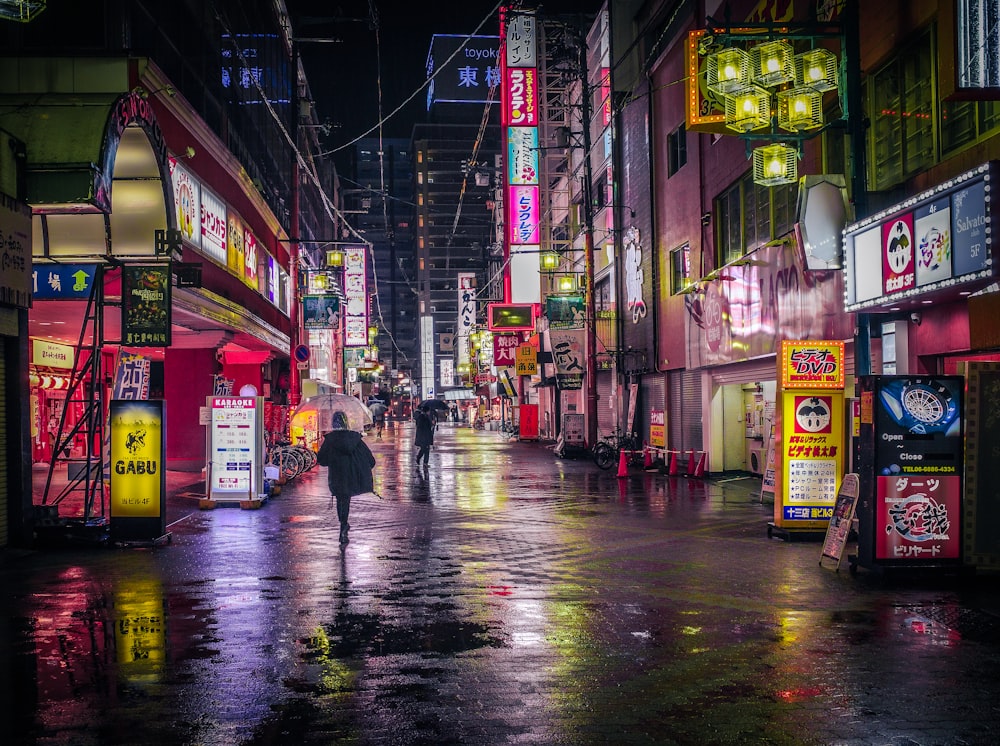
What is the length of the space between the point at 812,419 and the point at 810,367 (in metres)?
0.78

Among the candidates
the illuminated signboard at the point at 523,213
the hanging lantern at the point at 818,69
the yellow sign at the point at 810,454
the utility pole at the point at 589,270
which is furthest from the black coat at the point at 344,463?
the illuminated signboard at the point at 523,213

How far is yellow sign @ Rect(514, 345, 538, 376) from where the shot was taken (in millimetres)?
45125

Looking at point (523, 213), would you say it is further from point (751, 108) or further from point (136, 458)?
point (136, 458)

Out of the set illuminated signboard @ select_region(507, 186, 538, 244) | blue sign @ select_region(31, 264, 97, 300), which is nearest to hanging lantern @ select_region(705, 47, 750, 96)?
blue sign @ select_region(31, 264, 97, 300)

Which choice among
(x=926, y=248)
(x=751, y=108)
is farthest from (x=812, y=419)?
(x=751, y=108)

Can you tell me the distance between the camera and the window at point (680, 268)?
2675 centimetres

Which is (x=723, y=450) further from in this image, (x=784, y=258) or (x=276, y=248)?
(x=276, y=248)

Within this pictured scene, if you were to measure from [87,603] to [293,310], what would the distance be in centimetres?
3213

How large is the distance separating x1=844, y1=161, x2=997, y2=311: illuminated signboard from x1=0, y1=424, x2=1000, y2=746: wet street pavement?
3.79m

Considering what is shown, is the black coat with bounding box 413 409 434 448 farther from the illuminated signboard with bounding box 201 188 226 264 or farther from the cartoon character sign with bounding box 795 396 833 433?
the cartoon character sign with bounding box 795 396 833 433

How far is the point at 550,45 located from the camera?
152ft

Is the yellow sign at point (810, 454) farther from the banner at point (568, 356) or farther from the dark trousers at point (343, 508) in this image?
the banner at point (568, 356)

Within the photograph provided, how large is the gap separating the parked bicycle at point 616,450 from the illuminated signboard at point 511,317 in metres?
12.9

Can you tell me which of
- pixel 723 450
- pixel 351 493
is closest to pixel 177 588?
pixel 351 493
